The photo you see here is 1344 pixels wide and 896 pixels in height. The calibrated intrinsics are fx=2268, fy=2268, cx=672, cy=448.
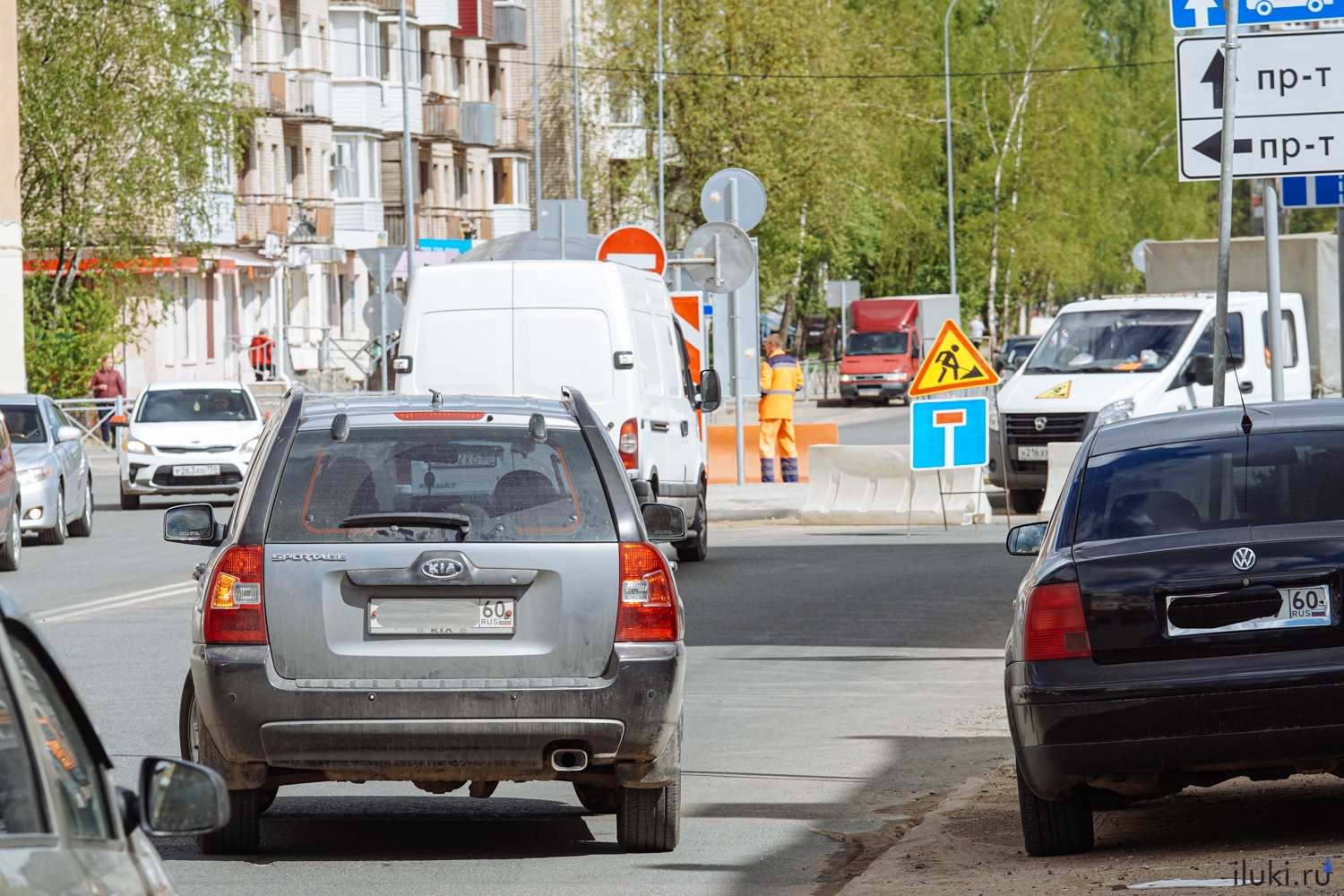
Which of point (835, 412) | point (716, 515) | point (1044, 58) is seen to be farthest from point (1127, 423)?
point (1044, 58)

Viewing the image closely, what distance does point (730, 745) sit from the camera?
400 inches

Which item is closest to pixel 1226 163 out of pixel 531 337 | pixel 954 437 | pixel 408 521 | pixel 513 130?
pixel 408 521

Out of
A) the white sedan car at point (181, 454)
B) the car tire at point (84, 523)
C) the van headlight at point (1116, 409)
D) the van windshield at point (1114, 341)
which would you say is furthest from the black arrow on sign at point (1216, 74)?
the white sedan car at point (181, 454)

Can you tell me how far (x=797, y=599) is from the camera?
1653cm

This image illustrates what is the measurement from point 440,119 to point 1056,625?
70.1 m

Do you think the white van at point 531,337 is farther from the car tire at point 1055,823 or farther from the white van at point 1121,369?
the car tire at point 1055,823

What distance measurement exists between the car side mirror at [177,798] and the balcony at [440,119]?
72.0 metres

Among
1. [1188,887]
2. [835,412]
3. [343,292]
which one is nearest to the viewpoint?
[1188,887]

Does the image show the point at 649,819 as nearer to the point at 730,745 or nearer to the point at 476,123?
the point at 730,745

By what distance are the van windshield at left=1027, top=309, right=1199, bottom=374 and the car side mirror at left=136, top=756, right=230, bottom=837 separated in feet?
71.3

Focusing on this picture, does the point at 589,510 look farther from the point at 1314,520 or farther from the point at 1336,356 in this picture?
the point at 1336,356

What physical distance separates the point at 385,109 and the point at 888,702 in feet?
210

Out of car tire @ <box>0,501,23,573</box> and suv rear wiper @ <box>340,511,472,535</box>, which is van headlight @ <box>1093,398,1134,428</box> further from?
suv rear wiper @ <box>340,511,472,535</box>

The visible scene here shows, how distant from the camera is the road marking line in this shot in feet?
52.4
